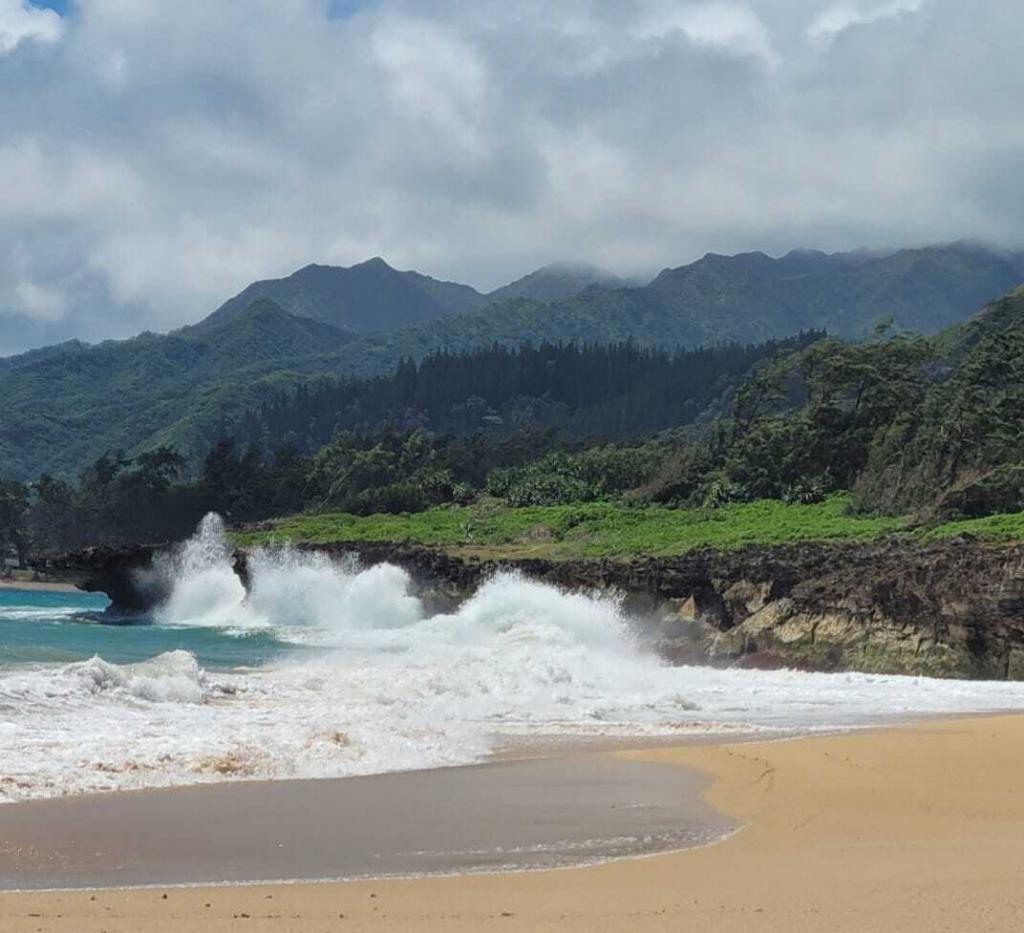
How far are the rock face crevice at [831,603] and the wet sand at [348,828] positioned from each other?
655 inches

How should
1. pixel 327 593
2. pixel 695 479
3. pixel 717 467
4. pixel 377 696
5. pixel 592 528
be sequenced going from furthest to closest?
pixel 717 467 → pixel 695 479 → pixel 592 528 → pixel 327 593 → pixel 377 696

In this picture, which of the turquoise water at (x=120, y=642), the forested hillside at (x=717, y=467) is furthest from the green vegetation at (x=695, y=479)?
the turquoise water at (x=120, y=642)

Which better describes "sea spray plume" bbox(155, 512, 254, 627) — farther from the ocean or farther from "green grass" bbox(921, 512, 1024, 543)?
"green grass" bbox(921, 512, 1024, 543)

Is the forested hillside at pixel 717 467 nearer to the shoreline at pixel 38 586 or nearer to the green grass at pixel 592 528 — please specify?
the green grass at pixel 592 528

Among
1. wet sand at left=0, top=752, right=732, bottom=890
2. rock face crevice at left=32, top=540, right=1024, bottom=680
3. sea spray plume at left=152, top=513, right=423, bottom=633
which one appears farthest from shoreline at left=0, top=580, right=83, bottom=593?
wet sand at left=0, top=752, right=732, bottom=890

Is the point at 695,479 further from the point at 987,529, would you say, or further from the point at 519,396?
the point at 519,396

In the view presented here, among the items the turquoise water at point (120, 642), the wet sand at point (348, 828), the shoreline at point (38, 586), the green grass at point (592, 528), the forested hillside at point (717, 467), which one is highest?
the forested hillside at point (717, 467)

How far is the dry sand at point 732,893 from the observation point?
7.16m

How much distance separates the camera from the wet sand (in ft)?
29.1

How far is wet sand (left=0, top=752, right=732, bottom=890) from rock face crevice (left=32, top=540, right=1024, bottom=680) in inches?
655

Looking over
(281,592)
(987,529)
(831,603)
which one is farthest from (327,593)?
(987,529)

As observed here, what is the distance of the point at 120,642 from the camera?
32.6m

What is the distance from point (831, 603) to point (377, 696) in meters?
14.8

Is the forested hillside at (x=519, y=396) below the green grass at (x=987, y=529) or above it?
above
